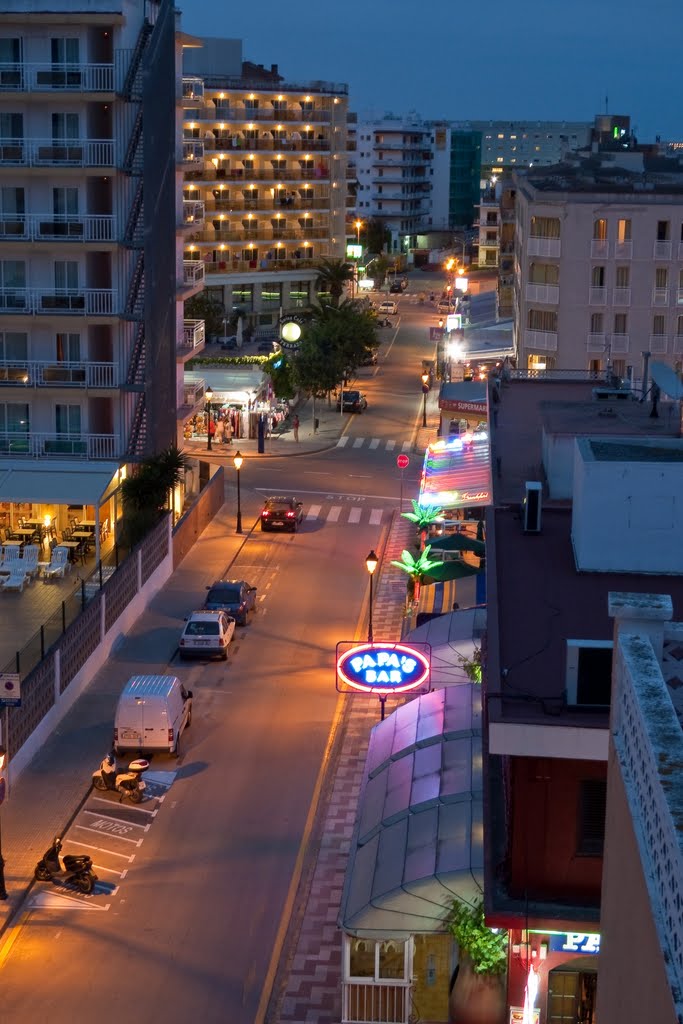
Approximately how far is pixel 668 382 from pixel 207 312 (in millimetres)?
70907

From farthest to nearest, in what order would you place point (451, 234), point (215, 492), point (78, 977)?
point (451, 234)
point (215, 492)
point (78, 977)

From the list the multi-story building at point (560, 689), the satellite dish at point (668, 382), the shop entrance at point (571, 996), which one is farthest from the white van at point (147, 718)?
the shop entrance at point (571, 996)

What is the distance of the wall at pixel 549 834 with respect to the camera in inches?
672

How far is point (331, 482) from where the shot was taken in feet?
191

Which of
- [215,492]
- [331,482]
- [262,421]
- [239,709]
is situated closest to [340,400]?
[262,421]

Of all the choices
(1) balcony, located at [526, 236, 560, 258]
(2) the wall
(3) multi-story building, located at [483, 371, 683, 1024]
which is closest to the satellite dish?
(3) multi-story building, located at [483, 371, 683, 1024]

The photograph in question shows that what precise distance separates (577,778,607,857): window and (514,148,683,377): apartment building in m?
43.7

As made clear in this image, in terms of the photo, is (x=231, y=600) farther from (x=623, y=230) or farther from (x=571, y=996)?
(x=623, y=230)

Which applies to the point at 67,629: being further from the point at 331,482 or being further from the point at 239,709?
the point at 331,482

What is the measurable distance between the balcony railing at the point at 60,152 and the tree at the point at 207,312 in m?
50.4

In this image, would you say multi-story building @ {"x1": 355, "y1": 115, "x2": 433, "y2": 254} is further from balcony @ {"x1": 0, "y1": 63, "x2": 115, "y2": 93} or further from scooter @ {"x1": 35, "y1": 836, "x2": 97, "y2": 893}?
scooter @ {"x1": 35, "y1": 836, "x2": 97, "y2": 893}

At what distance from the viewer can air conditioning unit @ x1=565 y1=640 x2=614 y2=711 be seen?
55.1 ft

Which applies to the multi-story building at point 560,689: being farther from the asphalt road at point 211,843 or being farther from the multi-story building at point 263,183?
the multi-story building at point 263,183

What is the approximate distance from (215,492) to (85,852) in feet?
87.7
